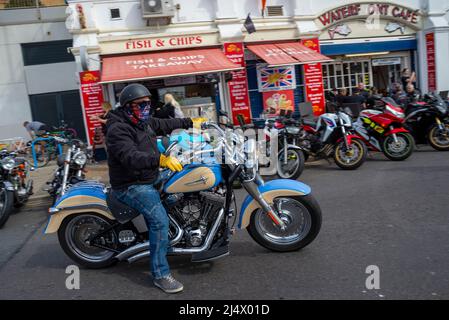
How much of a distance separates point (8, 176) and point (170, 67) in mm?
5344

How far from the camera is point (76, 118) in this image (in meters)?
15.3

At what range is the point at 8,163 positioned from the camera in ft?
21.6

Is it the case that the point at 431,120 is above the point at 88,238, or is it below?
above

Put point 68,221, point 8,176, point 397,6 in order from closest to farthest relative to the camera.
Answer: point 68,221, point 8,176, point 397,6

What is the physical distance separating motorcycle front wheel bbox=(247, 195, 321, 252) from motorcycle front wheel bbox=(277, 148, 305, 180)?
3.67 metres

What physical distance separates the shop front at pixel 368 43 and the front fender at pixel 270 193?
410 inches

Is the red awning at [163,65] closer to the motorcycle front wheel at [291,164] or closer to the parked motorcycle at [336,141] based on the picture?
the parked motorcycle at [336,141]

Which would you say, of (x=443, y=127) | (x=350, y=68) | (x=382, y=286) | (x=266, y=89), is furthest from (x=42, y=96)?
(x=382, y=286)

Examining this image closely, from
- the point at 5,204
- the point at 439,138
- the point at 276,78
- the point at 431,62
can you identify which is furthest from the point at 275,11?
the point at 5,204

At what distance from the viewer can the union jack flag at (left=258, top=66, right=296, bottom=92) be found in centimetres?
1277

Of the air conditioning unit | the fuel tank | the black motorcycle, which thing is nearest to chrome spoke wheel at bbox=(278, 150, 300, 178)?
the black motorcycle

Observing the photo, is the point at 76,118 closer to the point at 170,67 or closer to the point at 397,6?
the point at 170,67

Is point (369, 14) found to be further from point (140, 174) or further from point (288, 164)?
point (140, 174)

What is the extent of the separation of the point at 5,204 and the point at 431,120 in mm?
8578
